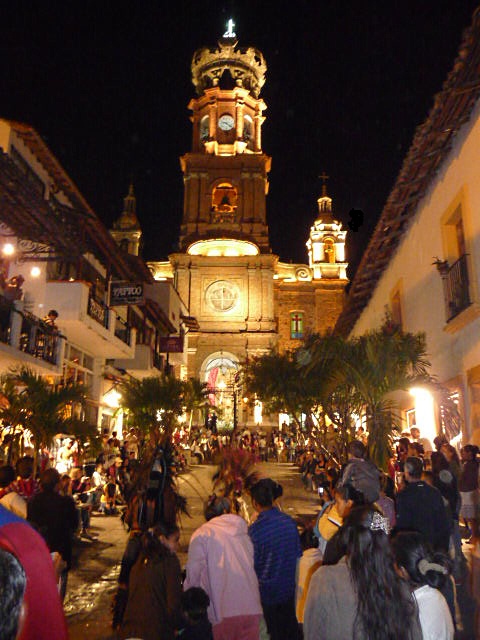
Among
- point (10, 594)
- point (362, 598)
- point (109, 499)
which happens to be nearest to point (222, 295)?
point (109, 499)

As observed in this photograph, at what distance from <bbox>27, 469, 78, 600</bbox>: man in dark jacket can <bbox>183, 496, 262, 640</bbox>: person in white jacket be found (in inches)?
110

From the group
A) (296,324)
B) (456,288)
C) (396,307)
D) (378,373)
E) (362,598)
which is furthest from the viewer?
(296,324)

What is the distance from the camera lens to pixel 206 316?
48.1 meters

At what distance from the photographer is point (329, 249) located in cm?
5444

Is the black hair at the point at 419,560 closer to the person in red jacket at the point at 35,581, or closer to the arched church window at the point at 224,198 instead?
the person in red jacket at the point at 35,581

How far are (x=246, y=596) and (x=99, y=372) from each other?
20.2 metres

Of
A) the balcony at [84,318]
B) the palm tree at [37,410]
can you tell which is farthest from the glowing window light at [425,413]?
the balcony at [84,318]

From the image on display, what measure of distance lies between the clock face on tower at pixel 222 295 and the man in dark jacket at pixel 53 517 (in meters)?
42.3

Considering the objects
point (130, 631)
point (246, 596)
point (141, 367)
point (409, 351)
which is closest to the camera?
point (130, 631)

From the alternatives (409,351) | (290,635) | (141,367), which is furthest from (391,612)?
(141,367)

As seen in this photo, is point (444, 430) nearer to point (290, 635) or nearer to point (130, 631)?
point (290, 635)

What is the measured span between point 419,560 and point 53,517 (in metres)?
4.63

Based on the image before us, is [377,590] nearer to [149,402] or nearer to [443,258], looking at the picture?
[443,258]

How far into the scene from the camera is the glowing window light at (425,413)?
40.9 ft
